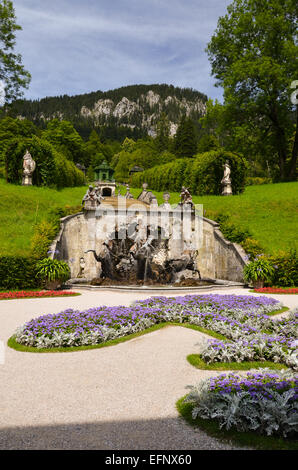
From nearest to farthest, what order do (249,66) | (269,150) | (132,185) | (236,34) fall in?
1. (249,66)
2. (236,34)
3. (269,150)
4. (132,185)

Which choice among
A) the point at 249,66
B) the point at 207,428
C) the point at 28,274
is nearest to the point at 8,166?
the point at 28,274

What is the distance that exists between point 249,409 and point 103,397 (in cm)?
205

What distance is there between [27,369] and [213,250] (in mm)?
17340

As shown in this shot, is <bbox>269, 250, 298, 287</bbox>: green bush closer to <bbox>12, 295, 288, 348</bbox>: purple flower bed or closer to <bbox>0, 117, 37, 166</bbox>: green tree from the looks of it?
<bbox>12, 295, 288, 348</bbox>: purple flower bed

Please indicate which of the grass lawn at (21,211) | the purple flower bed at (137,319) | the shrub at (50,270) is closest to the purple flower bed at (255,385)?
the purple flower bed at (137,319)

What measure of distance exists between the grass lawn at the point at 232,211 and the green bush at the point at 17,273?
1.37 metres

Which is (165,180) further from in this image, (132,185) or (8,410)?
(8,410)

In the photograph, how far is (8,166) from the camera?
31531mm

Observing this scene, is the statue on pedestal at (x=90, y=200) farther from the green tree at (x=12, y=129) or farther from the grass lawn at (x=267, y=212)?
the green tree at (x=12, y=129)

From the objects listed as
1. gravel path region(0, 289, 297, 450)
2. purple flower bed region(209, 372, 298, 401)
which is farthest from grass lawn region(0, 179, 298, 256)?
purple flower bed region(209, 372, 298, 401)

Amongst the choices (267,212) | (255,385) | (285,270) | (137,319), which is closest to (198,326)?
(137,319)

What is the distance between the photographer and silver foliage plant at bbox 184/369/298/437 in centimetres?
366

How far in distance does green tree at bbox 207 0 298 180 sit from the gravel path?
33.6 meters

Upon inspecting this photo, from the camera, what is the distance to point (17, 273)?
15.8 meters
